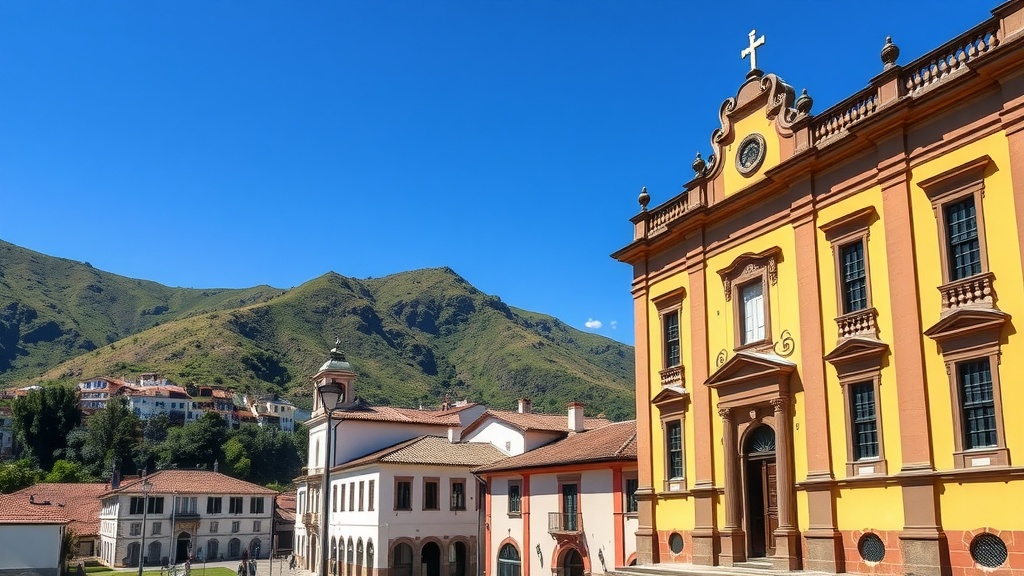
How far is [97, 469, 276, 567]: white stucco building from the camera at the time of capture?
66.7 metres

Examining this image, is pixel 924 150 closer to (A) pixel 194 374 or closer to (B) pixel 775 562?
(B) pixel 775 562

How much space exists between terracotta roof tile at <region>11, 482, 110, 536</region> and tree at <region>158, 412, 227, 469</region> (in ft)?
71.2

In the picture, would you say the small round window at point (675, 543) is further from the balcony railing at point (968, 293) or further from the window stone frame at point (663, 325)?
the balcony railing at point (968, 293)

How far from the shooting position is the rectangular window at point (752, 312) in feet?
64.3

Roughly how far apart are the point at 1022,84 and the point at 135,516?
69143mm

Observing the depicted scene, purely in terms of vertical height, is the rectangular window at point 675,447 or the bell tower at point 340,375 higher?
the bell tower at point 340,375

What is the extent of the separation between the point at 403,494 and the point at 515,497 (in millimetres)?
10915

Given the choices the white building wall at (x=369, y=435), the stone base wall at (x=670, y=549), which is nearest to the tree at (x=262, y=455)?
the white building wall at (x=369, y=435)

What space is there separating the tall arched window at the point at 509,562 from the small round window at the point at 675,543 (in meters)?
13.8

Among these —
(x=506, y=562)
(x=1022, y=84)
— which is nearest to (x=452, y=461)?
(x=506, y=562)

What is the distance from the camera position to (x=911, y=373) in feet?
49.5

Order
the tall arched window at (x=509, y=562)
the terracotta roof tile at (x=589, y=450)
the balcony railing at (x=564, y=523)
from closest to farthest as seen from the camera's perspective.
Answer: the terracotta roof tile at (x=589, y=450) → the balcony railing at (x=564, y=523) → the tall arched window at (x=509, y=562)

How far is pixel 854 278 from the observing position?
16953mm

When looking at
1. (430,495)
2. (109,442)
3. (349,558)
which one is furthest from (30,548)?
(109,442)
